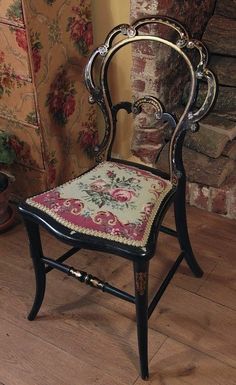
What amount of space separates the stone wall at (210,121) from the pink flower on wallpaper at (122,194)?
650 millimetres

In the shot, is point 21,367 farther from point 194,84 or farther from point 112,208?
point 194,84

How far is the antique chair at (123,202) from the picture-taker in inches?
51.2

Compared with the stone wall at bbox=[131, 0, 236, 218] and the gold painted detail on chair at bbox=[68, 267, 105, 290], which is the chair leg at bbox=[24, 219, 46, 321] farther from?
the stone wall at bbox=[131, 0, 236, 218]

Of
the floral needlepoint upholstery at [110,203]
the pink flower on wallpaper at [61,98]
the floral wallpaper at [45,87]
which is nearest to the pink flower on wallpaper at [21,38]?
the floral wallpaper at [45,87]

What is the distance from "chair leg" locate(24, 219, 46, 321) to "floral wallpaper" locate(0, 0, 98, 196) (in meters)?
0.53

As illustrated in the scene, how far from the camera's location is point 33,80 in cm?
177

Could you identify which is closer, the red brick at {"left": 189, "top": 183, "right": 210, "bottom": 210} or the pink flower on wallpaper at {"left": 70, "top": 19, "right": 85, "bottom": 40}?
the pink flower on wallpaper at {"left": 70, "top": 19, "right": 85, "bottom": 40}

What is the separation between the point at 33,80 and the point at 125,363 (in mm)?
988

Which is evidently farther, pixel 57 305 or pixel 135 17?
pixel 135 17

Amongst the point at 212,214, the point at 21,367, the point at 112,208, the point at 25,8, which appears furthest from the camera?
the point at 212,214

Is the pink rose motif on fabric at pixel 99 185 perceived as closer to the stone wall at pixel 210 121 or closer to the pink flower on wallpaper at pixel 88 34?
the stone wall at pixel 210 121

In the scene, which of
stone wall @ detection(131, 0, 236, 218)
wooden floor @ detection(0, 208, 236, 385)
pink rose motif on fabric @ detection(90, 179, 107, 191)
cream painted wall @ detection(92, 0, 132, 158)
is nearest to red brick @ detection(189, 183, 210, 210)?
stone wall @ detection(131, 0, 236, 218)

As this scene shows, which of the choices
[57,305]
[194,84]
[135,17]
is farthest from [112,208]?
[135,17]

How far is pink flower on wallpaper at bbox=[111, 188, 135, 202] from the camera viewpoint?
1.39 m
